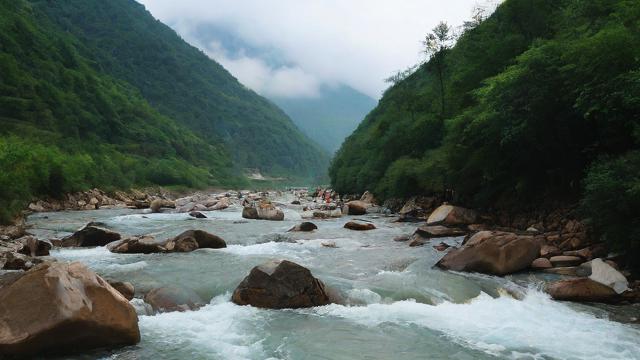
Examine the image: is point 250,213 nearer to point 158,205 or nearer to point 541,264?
point 158,205

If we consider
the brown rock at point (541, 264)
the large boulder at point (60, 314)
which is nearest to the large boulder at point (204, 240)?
the large boulder at point (60, 314)

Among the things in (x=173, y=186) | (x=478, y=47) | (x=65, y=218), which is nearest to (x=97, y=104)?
(x=173, y=186)

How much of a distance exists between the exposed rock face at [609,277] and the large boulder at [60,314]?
41.2 feet

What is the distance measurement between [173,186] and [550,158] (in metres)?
84.7

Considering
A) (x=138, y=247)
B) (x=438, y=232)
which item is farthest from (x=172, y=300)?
(x=438, y=232)

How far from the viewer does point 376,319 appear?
11.9m

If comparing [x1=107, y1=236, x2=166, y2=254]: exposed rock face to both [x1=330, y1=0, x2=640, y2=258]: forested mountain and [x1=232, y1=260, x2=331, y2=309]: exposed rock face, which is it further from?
[x1=330, y1=0, x2=640, y2=258]: forested mountain

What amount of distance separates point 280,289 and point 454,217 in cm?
1782

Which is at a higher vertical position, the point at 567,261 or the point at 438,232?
the point at 438,232

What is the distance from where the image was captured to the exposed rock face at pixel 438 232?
82.0ft

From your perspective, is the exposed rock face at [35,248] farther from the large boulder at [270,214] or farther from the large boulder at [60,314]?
the large boulder at [270,214]

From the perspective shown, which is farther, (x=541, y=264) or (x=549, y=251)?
(x=549, y=251)

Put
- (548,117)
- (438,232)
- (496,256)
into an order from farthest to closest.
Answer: (438,232)
(548,117)
(496,256)

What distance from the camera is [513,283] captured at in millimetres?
15000
